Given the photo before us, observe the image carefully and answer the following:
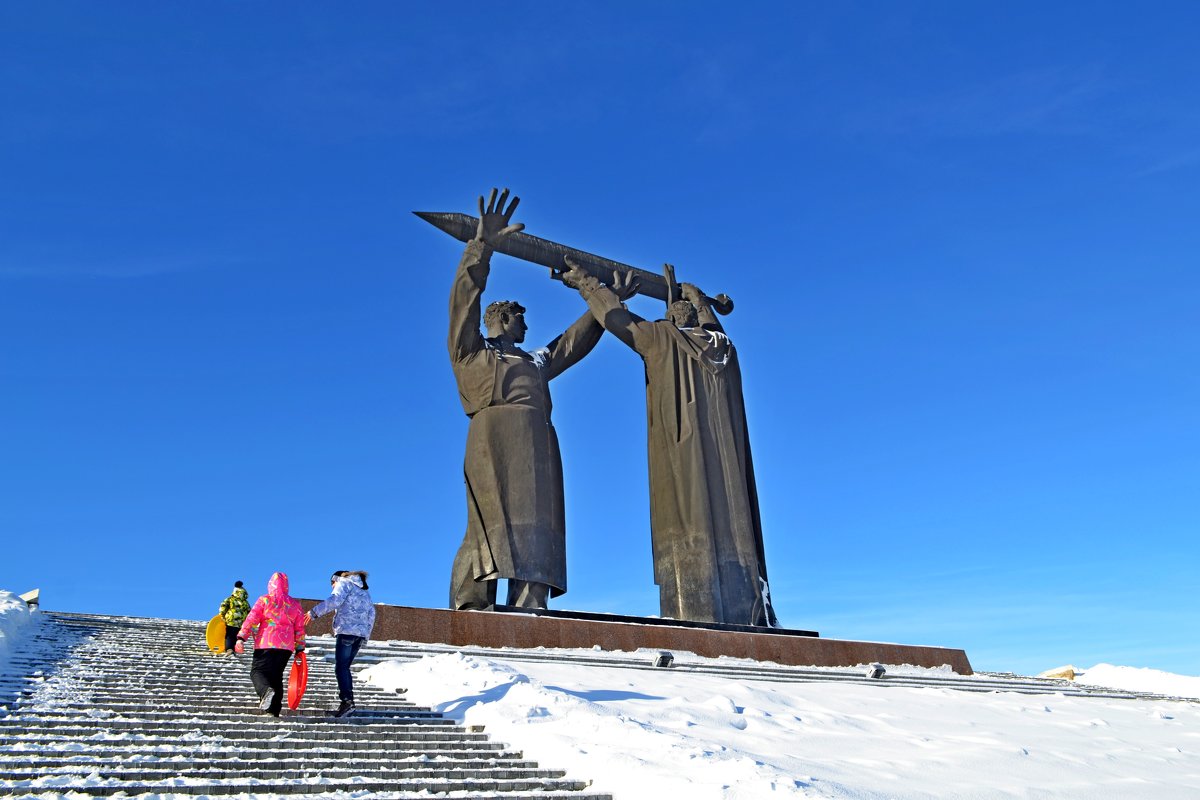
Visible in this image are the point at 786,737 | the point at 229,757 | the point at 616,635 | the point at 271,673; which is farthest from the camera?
the point at 616,635

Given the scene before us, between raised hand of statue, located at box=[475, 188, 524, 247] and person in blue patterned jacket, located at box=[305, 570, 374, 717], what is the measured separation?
6.84 meters

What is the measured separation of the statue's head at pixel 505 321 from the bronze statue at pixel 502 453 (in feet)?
0.04

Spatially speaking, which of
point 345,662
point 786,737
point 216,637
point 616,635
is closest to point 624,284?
point 616,635

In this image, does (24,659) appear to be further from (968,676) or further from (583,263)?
(968,676)

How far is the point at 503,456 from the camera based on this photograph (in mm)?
12234

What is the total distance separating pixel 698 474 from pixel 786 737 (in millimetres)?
7013

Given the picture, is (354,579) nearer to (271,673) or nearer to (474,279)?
(271,673)

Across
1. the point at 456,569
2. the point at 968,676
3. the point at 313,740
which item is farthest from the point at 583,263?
the point at 313,740

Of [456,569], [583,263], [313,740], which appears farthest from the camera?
[583,263]

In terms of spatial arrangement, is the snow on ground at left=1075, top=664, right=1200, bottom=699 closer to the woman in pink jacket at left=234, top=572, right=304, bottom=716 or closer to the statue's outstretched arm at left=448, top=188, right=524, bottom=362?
the statue's outstretched arm at left=448, top=188, right=524, bottom=362

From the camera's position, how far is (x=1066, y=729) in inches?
325

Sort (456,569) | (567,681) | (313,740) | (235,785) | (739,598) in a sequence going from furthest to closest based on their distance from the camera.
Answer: (739,598)
(456,569)
(567,681)
(313,740)
(235,785)

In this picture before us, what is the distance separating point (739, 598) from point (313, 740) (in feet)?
27.9

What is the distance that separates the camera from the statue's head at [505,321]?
13.0m
